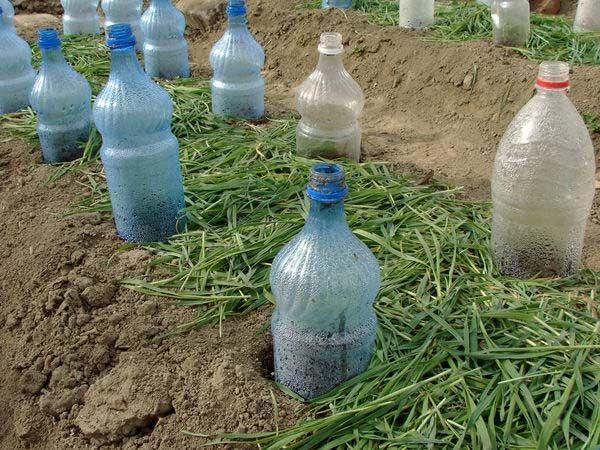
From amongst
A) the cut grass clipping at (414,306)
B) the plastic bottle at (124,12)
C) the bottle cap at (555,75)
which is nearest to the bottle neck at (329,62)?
the cut grass clipping at (414,306)

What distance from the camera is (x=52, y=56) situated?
3609mm

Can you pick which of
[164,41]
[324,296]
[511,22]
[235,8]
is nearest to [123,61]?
[324,296]

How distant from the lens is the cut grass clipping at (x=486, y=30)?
→ 186 inches

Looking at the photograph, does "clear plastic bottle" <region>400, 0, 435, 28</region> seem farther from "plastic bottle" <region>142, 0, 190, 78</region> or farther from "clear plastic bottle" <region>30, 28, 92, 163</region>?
"clear plastic bottle" <region>30, 28, 92, 163</region>

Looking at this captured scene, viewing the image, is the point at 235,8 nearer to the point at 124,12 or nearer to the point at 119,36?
the point at 119,36

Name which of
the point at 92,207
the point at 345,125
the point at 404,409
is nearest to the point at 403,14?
the point at 345,125

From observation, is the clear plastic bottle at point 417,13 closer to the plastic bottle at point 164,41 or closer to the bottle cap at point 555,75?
the plastic bottle at point 164,41

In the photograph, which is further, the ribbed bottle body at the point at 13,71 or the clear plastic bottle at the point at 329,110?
the ribbed bottle body at the point at 13,71

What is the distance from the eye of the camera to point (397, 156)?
165 inches

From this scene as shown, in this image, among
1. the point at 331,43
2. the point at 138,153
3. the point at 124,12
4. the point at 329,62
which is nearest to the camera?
the point at 138,153

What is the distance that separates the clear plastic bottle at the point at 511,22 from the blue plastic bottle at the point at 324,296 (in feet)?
11.3

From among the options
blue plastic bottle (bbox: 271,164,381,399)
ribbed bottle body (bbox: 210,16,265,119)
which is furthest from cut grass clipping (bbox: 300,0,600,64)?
blue plastic bottle (bbox: 271,164,381,399)

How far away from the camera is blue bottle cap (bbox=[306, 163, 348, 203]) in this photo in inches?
71.6

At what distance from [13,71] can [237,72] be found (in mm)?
1413
